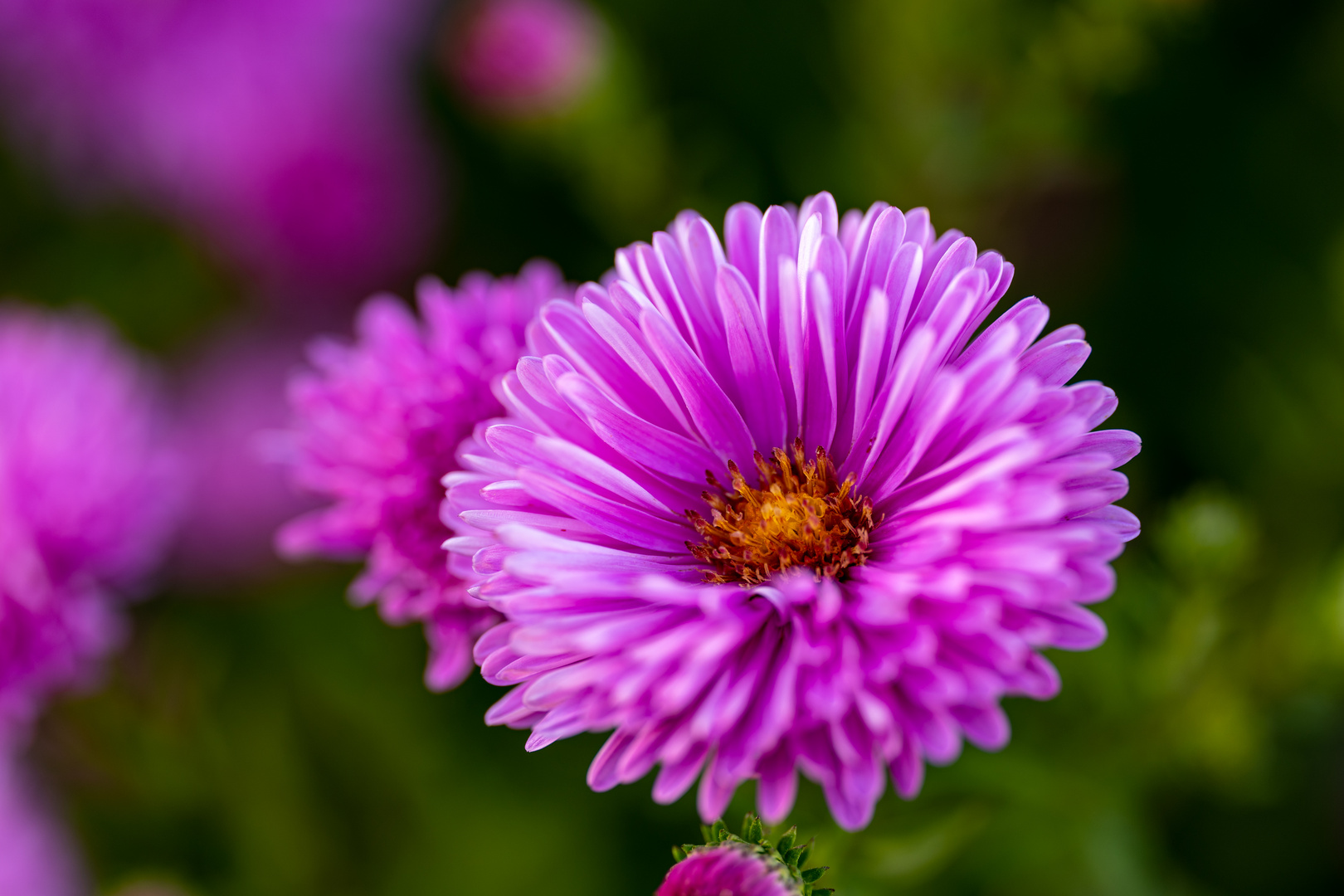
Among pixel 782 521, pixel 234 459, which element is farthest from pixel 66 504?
pixel 782 521

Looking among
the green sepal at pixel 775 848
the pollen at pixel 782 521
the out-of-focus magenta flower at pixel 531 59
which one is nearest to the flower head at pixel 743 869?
the green sepal at pixel 775 848

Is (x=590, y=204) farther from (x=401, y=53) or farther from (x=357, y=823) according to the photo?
(x=357, y=823)

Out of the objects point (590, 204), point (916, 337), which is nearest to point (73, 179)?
point (590, 204)

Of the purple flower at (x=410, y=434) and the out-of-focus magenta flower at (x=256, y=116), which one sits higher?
the out-of-focus magenta flower at (x=256, y=116)

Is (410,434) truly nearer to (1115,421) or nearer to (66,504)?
(66,504)

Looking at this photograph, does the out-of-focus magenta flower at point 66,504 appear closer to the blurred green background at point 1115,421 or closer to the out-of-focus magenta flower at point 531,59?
the blurred green background at point 1115,421
